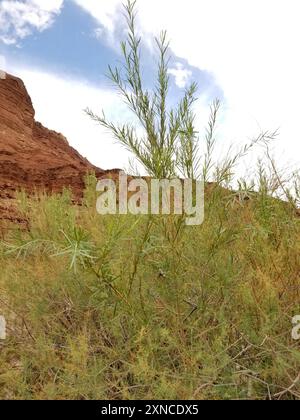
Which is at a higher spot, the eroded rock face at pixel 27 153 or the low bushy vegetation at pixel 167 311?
the eroded rock face at pixel 27 153

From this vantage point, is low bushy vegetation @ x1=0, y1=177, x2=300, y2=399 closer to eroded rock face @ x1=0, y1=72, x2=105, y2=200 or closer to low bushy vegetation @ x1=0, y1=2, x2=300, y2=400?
low bushy vegetation @ x1=0, y1=2, x2=300, y2=400

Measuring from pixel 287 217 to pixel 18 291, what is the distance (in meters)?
2.09

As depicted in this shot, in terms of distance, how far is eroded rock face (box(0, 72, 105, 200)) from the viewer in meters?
11.3

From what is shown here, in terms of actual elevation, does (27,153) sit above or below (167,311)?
above

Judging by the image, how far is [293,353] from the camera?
2.58 m

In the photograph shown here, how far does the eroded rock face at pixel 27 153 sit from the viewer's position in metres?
11.3

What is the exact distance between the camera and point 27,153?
45.8ft

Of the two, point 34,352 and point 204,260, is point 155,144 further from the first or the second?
point 34,352

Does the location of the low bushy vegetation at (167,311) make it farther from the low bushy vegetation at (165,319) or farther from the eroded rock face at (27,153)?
the eroded rock face at (27,153)

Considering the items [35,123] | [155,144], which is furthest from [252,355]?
[35,123]

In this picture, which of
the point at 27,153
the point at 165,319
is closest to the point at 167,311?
the point at 165,319

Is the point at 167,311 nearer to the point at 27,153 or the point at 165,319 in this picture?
the point at 165,319

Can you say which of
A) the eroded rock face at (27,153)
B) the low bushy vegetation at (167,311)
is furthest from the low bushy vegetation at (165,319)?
the eroded rock face at (27,153)
